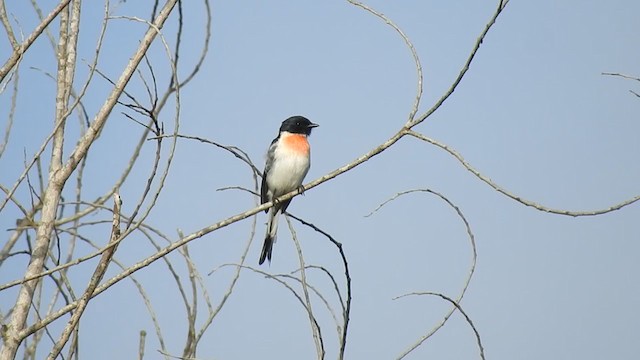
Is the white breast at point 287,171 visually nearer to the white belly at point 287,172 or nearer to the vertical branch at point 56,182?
the white belly at point 287,172

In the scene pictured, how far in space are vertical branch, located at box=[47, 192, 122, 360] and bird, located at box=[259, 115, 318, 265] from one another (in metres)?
3.29

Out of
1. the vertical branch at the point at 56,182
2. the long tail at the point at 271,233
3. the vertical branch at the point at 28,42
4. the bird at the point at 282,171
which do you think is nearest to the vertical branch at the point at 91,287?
the vertical branch at the point at 56,182

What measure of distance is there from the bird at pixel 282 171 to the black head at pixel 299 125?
0.05 metres

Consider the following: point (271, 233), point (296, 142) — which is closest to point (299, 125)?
point (296, 142)

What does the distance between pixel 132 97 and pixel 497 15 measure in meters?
1.38

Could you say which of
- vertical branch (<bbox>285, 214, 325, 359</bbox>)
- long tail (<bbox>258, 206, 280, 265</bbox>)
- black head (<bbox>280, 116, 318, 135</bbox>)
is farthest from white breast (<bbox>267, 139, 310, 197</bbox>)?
vertical branch (<bbox>285, 214, 325, 359</bbox>)

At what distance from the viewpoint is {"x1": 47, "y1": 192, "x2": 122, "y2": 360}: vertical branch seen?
2324 millimetres

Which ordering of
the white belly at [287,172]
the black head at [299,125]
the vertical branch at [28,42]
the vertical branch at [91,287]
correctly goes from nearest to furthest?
the vertical branch at [91,287] → the vertical branch at [28,42] → the white belly at [287,172] → the black head at [299,125]

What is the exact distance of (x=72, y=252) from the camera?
3551 millimetres

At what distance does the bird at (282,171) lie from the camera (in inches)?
231

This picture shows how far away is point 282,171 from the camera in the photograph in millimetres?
5863

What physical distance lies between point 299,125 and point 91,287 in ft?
13.2

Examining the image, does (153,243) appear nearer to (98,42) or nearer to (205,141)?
(205,141)

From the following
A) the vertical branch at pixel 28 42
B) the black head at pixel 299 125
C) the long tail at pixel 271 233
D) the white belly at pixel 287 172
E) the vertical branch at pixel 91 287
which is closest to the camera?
the vertical branch at pixel 91 287
